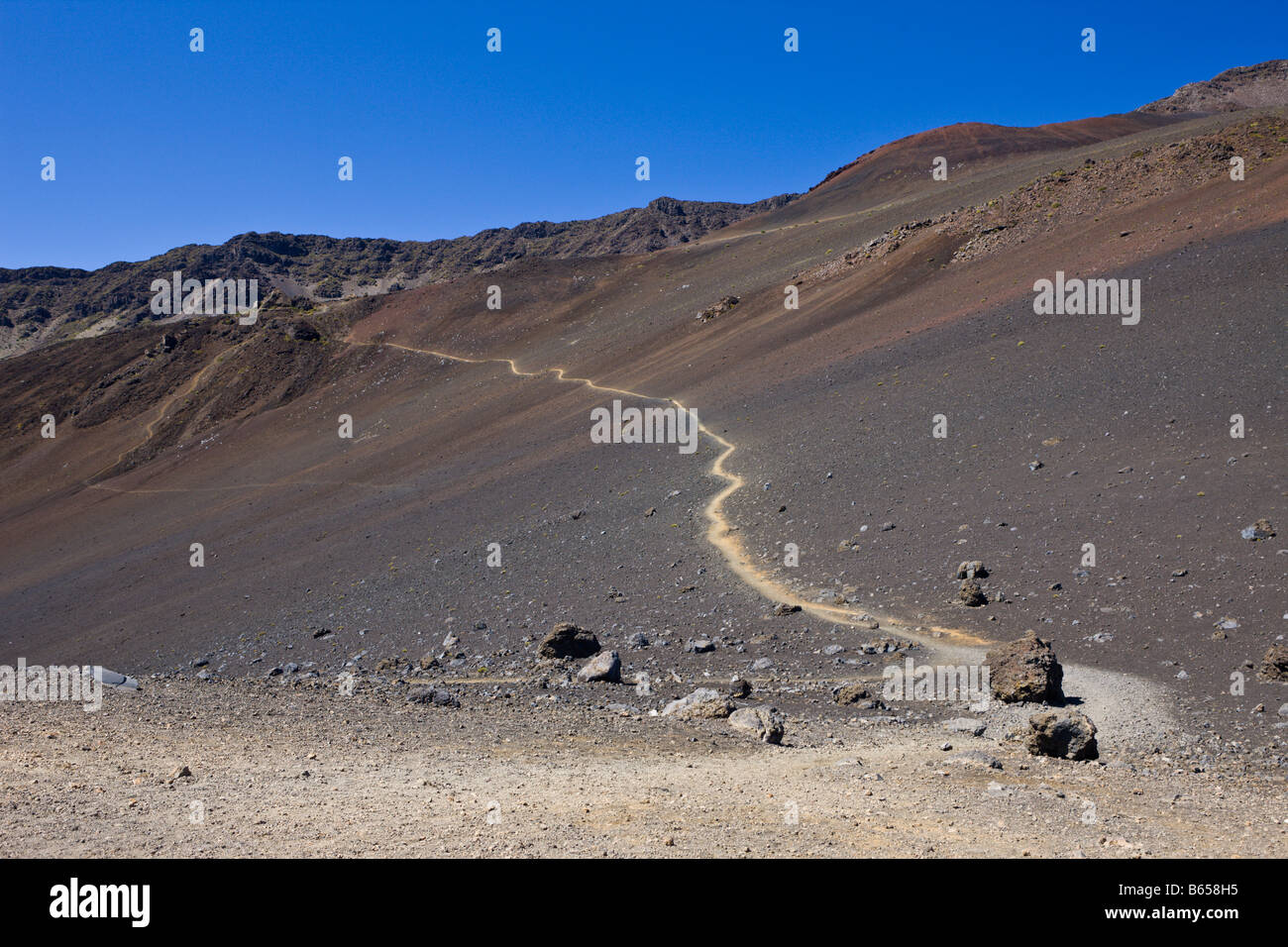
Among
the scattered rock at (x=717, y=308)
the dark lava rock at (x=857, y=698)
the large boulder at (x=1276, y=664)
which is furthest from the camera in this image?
the scattered rock at (x=717, y=308)

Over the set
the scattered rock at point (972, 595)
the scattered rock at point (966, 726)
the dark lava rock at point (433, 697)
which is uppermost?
the scattered rock at point (972, 595)

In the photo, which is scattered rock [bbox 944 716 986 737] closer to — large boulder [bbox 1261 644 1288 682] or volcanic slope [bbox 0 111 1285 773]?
volcanic slope [bbox 0 111 1285 773]

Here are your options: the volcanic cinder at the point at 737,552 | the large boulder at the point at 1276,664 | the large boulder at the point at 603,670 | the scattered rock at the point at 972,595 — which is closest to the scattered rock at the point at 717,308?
the volcanic cinder at the point at 737,552

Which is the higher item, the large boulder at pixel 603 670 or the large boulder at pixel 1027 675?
the large boulder at pixel 1027 675

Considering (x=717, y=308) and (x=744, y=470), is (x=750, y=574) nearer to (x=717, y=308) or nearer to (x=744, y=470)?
(x=744, y=470)

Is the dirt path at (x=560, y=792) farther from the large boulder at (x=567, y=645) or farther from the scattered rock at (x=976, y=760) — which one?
the large boulder at (x=567, y=645)

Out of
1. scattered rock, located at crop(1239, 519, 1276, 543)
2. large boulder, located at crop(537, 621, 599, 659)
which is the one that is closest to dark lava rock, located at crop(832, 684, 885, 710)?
large boulder, located at crop(537, 621, 599, 659)

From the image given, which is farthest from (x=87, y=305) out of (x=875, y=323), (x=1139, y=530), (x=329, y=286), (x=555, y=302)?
(x=1139, y=530)

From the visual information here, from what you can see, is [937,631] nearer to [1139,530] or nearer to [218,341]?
[1139,530]
